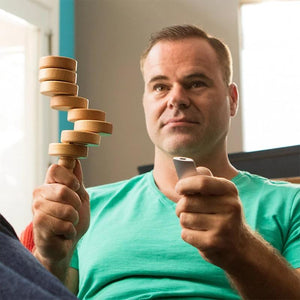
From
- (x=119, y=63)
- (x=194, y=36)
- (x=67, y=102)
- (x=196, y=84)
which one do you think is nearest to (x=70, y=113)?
(x=67, y=102)

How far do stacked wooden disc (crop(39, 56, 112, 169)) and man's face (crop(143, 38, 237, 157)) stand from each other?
37 centimetres

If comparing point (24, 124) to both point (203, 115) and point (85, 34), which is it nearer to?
point (85, 34)

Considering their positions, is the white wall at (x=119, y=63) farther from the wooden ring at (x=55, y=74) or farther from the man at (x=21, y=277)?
the man at (x=21, y=277)

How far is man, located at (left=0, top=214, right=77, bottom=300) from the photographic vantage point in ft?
1.79

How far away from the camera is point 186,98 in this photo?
1.62 m

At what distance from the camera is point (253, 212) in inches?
58.1

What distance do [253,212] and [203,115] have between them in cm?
32

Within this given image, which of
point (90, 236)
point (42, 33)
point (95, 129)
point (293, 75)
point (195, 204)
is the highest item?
point (42, 33)

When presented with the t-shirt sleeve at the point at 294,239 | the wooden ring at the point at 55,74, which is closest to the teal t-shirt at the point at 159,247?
the t-shirt sleeve at the point at 294,239

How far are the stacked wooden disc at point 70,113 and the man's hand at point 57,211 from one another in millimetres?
37

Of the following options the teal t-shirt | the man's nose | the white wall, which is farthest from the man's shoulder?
the white wall

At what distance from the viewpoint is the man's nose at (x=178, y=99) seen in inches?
62.9

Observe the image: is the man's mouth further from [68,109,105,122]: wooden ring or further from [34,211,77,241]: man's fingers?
[34,211,77,241]: man's fingers

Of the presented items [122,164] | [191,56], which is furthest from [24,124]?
[191,56]
